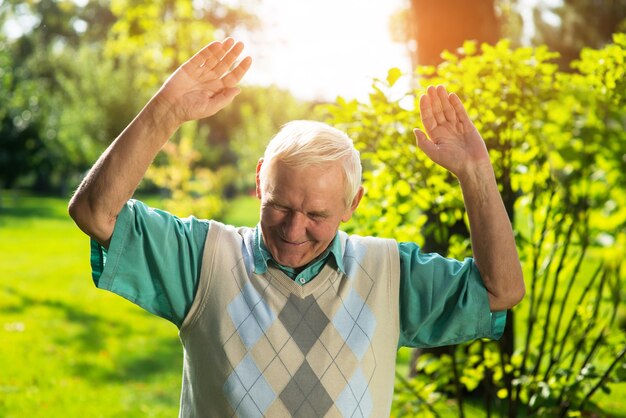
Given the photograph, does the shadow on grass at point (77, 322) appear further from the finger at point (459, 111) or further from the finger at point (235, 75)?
the finger at point (459, 111)

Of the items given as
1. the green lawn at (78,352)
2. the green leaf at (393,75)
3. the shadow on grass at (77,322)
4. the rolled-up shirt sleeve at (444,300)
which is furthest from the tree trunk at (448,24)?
the shadow on grass at (77,322)

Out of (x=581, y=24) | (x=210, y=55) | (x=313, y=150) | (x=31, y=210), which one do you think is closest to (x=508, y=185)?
(x=313, y=150)

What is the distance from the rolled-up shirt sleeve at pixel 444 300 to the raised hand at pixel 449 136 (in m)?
0.25

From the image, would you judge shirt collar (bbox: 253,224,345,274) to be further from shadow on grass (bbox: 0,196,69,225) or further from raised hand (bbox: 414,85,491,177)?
shadow on grass (bbox: 0,196,69,225)

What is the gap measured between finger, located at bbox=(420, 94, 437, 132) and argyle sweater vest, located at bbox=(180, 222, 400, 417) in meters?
0.39

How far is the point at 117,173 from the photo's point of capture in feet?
5.50

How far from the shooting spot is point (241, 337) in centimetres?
181

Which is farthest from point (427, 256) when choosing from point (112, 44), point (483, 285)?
point (112, 44)

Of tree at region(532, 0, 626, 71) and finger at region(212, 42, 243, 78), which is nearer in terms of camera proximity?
finger at region(212, 42, 243, 78)

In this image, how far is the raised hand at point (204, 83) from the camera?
1779 millimetres

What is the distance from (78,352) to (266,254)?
5.69 metres

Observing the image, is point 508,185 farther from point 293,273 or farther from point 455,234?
point 293,273

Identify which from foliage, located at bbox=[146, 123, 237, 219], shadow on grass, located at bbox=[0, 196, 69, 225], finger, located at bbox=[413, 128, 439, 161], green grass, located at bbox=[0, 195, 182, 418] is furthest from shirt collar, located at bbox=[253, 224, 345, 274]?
shadow on grass, located at bbox=[0, 196, 69, 225]

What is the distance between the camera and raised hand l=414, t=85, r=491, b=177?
1.89 metres
